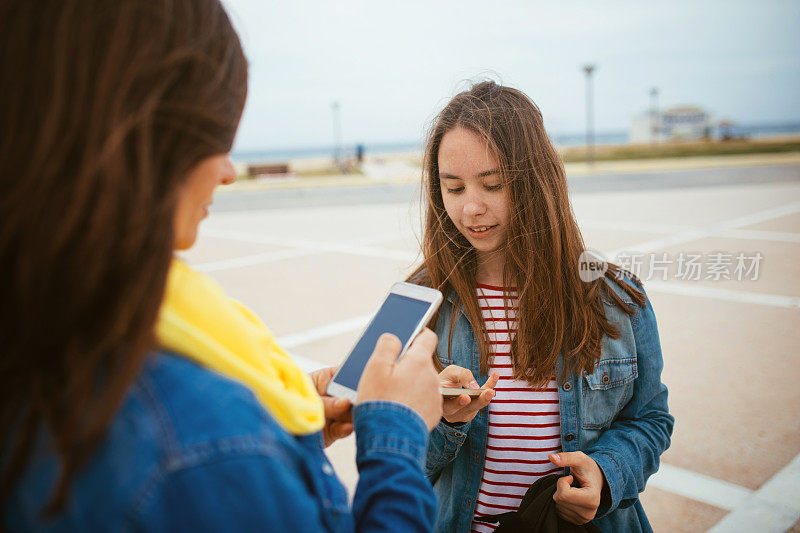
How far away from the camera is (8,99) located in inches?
27.5

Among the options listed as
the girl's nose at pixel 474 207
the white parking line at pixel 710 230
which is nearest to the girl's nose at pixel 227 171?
the girl's nose at pixel 474 207

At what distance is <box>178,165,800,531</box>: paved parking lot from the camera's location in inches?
122

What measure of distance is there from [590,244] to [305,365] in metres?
5.29

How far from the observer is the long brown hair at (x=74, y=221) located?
676mm

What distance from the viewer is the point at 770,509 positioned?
2826 millimetres

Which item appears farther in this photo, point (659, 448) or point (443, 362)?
point (443, 362)

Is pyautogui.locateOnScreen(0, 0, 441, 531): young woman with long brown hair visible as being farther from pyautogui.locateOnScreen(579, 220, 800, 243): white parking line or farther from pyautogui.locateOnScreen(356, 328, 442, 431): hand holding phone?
pyautogui.locateOnScreen(579, 220, 800, 243): white parking line

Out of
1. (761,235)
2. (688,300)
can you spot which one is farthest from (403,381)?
(761,235)

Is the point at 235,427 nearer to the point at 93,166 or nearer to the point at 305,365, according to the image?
the point at 93,166

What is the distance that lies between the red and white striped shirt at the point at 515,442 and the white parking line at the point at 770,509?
1.45 m

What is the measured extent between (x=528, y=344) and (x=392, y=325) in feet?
2.06

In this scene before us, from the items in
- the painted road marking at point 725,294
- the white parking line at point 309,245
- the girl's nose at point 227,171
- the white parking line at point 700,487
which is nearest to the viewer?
the girl's nose at point 227,171

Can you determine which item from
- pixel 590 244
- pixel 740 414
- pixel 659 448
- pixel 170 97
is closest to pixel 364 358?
pixel 170 97

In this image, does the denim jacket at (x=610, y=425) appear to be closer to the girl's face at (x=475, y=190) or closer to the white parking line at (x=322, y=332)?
the girl's face at (x=475, y=190)
